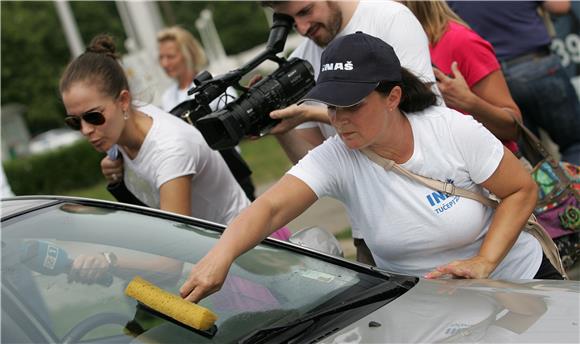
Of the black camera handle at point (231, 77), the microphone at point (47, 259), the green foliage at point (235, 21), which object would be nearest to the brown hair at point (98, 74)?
the black camera handle at point (231, 77)

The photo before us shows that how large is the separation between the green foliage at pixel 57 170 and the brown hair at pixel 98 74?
45.7ft

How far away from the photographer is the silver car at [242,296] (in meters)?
1.92

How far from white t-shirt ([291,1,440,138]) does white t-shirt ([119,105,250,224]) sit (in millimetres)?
698

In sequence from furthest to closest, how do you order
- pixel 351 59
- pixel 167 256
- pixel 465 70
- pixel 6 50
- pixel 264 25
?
pixel 264 25
pixel 6 50
pixel 465 70
pixel 167 256
pixel 351 59

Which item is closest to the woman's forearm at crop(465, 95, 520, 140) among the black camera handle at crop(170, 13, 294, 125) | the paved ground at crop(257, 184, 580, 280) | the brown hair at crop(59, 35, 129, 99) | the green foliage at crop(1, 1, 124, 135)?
the black camera handle at crop(170, 13, 294, 125)

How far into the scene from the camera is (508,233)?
7.68 ft

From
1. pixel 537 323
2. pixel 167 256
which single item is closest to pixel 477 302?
pixel 537 323

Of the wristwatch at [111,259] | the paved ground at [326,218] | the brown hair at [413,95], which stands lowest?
the paved ground at [326,218]

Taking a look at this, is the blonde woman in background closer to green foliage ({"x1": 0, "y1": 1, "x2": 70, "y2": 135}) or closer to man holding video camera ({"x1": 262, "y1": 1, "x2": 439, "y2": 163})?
man holding video camera ({"x1": 262, "y1": 1, "x2": 439, "y2": 163})

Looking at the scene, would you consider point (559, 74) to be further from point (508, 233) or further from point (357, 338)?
point (357, 338)

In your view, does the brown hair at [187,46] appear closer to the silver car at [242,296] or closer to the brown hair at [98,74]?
the brown hair at [98,74]

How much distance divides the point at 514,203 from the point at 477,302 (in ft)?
1.51

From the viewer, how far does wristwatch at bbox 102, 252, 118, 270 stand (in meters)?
2.33

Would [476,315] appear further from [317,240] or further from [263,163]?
[263,163]
